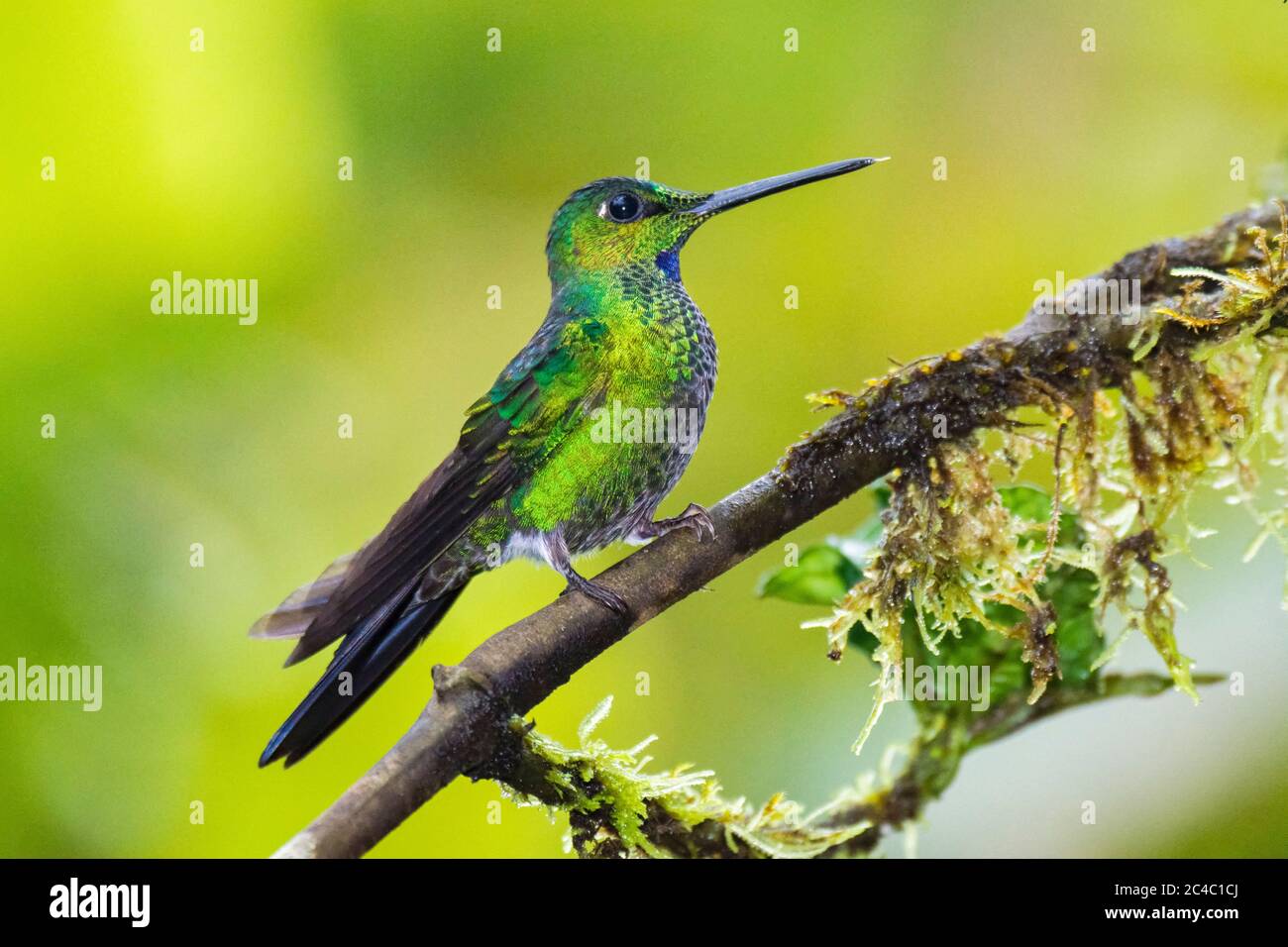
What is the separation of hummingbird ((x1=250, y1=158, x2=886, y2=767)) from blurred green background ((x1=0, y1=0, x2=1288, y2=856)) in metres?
0.93

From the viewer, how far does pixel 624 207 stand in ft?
9.96

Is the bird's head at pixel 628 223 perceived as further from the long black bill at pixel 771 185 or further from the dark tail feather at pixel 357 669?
the dark tail feather at pixel 357 669

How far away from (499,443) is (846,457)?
2.47 feet

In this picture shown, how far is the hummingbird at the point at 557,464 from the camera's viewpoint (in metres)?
2.43

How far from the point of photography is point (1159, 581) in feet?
7.75

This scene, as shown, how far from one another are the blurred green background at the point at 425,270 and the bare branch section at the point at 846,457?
1029 millimetres

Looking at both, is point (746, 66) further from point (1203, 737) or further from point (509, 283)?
point (1203, 737)

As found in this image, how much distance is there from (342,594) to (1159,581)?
1546mm

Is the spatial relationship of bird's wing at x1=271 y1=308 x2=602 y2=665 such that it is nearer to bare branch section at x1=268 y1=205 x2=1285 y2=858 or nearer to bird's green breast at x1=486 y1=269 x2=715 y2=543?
bird's green breast at x1=486 y1=269 x2=715 y2=543

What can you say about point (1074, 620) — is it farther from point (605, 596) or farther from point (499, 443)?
point (499, 443)

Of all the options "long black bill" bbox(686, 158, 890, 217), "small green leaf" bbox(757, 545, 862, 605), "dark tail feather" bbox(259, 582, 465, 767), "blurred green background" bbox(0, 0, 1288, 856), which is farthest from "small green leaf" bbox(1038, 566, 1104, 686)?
"dark tail feather" bbox(259, 582, 465, 767)

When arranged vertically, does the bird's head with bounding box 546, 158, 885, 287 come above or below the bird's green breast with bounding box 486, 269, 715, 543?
above

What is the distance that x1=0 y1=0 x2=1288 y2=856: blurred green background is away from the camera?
12.6 feet
